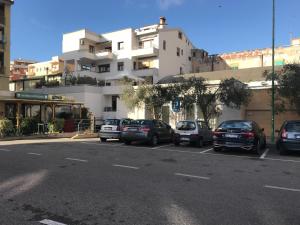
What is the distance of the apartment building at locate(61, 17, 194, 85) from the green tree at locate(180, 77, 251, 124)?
17742 millimetres

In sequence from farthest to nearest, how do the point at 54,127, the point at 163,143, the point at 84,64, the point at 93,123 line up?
1. the point at 84,64
2. the point at 93,123
3. the point at 54,127
4. the point at 163,143

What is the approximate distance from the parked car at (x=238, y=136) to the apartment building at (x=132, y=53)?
28689 mm

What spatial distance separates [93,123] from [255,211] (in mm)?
23192

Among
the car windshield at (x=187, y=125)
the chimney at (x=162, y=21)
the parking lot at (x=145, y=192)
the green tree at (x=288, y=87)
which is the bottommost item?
the parking lot at (x=145, y=192)

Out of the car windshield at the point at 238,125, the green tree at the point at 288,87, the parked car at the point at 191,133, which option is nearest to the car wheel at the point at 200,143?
the parked car at the point at 191,133

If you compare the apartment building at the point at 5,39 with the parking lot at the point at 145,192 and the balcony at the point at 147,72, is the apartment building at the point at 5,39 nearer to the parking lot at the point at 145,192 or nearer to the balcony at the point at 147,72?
the balcony at the point at 147,72

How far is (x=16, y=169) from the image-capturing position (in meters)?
9.16

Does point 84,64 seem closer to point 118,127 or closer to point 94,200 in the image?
point 118,127

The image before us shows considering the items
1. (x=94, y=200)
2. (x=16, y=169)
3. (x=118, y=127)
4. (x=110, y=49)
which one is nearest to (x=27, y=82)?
(x=110, y=49)

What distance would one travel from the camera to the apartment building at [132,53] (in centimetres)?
4481

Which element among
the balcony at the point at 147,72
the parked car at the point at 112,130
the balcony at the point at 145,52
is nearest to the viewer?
the parked car at the point at 112,130

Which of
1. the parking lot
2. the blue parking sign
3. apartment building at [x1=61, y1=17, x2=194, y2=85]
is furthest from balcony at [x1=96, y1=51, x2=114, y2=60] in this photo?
the parking lot

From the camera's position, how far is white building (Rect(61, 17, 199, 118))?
147ft

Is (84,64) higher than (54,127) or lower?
higher
